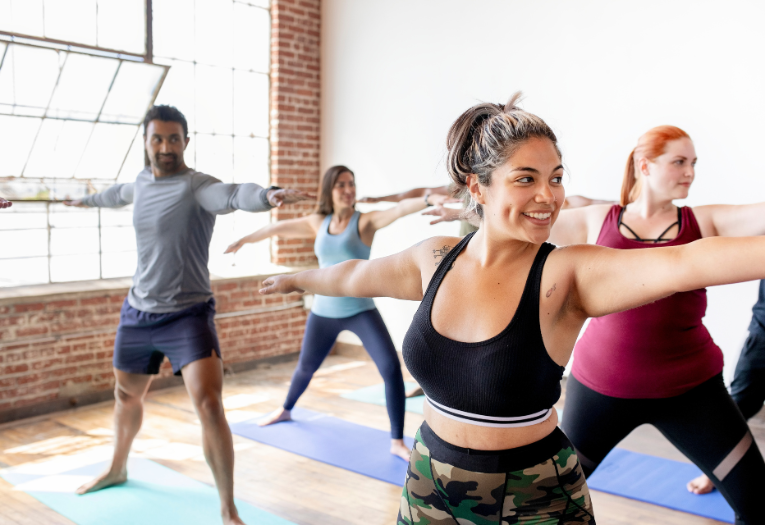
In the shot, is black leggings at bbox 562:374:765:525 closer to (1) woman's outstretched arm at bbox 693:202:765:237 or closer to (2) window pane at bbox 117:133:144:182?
(1) woman's outstretched arm at bbox 693:202:765:237

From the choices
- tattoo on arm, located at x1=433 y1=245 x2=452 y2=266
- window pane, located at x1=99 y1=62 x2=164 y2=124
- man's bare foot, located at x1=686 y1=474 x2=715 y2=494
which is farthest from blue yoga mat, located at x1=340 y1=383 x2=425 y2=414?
tattoo on arm, located at x1=433 y1=245 x2=452 y2=266

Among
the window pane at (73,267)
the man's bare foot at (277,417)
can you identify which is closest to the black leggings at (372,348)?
the man's bare foot at (277,417)

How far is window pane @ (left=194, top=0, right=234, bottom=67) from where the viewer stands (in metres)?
5.37

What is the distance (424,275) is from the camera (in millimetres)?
1504

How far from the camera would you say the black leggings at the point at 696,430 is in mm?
1914

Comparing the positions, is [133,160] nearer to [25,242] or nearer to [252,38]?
[25,242]

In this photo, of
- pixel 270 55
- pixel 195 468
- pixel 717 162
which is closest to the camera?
pixel 195 468

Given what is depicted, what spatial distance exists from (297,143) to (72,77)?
1.96 meters

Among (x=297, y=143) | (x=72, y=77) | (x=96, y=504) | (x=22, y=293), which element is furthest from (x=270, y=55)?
(x=96, y=504)

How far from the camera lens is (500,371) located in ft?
4.18

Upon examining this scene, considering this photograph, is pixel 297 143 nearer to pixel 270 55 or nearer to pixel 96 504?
pixel 270 55

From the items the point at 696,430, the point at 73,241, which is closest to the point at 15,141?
the point at 73,241

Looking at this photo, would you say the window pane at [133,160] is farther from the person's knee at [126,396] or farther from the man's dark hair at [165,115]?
the person's knee at [126,396]

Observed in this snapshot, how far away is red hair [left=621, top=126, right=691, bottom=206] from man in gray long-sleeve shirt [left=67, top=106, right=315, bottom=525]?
1178 mm
